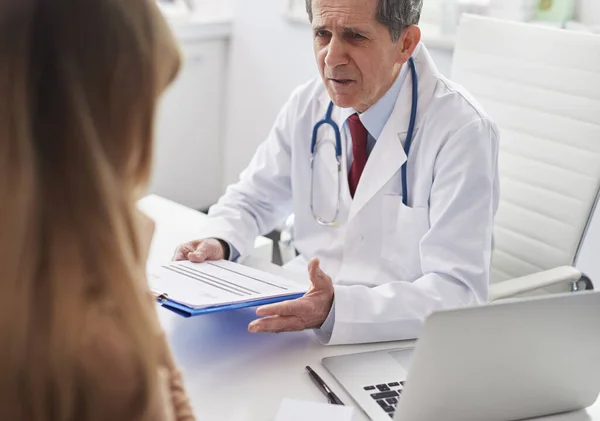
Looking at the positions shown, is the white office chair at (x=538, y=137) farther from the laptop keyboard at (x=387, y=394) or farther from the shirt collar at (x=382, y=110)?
→ the laptop keyboard at (x=387, y=394)

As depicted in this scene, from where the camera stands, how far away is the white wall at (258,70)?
2938 millimetres

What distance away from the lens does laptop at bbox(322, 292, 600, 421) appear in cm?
Answer: 84

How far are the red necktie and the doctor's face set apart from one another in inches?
1.9

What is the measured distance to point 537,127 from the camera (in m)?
1.65

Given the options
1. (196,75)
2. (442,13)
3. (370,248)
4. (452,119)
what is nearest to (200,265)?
(370,248)

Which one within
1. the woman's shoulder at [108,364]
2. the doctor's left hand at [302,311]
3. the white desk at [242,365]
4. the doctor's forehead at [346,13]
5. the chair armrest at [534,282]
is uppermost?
the doctor's forehead at [346,13]

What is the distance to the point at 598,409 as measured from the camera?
3.43 feet

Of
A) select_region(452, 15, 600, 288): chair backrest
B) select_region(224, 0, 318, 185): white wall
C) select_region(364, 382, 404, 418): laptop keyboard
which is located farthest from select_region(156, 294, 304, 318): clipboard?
select_region(224, 0, 318, 185): white wall

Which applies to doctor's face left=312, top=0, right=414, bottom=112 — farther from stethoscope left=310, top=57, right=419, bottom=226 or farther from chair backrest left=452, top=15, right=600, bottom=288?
chair backrest left=452, top=15, right=600, bottom=288

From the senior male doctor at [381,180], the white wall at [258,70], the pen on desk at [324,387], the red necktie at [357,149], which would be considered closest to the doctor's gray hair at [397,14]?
the senior male doctor at [381,180]

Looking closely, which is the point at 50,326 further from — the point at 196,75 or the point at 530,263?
the point at 196,75

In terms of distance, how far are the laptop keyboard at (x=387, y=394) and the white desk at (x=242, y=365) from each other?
4 centimetres

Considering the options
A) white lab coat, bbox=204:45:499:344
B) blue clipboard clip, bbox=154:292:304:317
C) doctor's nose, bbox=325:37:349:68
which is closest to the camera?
blue clipboard clip, bbox=154:292:304:317

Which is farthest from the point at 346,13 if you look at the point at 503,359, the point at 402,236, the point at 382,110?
the point at 503,359
